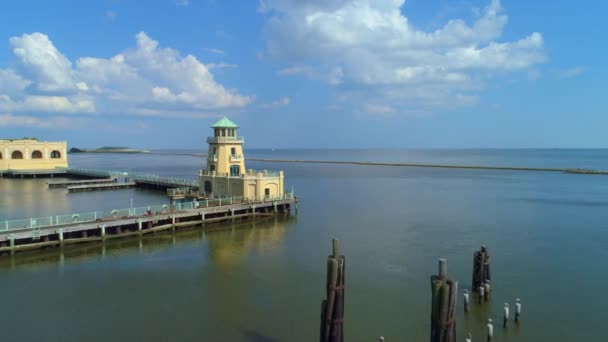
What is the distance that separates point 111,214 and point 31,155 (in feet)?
263

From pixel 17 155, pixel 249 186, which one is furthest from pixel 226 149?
pixel 17 155

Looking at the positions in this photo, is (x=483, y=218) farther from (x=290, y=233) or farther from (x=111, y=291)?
(x=111, y=291)

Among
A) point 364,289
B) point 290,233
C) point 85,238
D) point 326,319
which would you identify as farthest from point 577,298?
point 85,238

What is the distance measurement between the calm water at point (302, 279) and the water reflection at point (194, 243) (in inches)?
7.1

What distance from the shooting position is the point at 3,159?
9712cm

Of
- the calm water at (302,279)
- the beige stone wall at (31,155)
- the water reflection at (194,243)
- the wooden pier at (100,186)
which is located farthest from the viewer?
the beige stone wall at (31,155)

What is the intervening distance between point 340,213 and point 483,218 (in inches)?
605

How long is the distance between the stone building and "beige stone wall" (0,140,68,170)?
7281cm

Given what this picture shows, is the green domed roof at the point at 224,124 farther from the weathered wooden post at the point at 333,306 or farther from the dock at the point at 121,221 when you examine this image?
the weathered wooden post at the point at 333,306

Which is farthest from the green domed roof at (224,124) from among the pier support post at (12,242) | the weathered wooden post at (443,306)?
the weathered wooden post at (443,306)

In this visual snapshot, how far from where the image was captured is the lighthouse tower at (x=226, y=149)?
155 ft

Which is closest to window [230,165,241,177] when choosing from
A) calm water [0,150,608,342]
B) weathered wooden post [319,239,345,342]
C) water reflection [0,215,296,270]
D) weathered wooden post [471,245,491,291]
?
water reflection [0,215,296,270]

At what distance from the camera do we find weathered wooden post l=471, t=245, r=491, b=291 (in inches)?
847

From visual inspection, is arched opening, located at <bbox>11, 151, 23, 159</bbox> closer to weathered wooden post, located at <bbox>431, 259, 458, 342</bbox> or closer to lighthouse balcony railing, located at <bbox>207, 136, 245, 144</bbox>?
lighthouse balcony railing, located at <bbox>207, 136, 245, 144</bbox>
